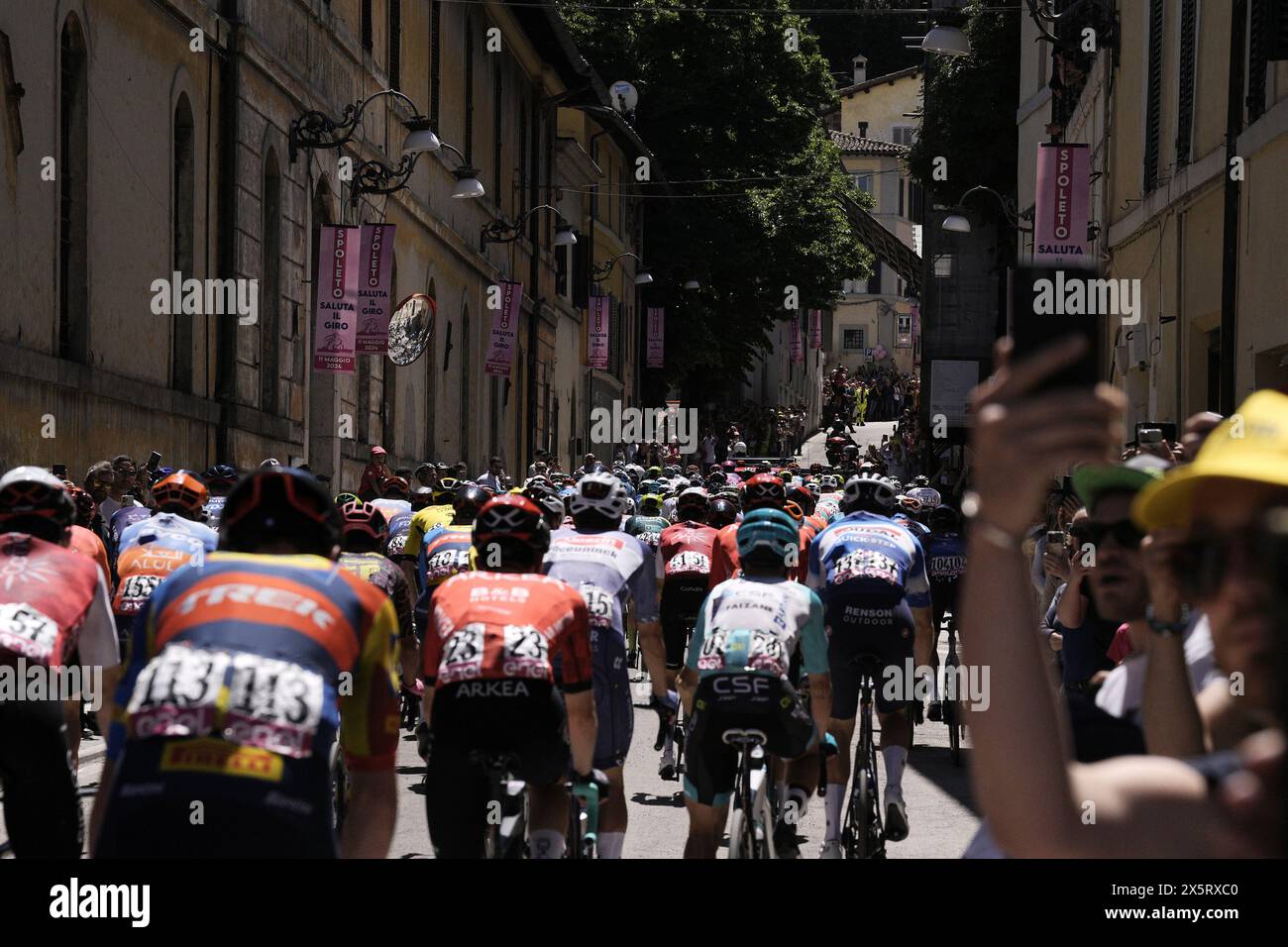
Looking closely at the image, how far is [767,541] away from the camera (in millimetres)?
8617

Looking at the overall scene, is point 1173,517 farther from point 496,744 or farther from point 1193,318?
point 1193,318

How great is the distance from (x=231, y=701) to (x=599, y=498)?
599 centimetres

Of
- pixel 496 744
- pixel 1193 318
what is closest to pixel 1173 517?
pixel 496 744

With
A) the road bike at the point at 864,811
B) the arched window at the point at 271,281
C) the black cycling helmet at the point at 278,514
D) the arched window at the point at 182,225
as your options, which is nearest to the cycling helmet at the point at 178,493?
the road bike at the point at 864,811

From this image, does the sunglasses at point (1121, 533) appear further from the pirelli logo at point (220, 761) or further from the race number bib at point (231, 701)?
the pirelli logo at point (220, 761)

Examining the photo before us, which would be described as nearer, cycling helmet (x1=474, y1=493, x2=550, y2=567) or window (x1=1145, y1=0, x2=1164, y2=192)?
cycling helmet (x1=474, y1=493, x2=550, y2=567)

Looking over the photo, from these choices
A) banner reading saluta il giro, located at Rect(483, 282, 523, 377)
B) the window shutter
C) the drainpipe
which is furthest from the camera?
banner reading saluta il giro, located at Rect(483, 282, 523, 377)

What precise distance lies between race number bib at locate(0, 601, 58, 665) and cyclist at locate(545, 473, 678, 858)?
2.42 metres

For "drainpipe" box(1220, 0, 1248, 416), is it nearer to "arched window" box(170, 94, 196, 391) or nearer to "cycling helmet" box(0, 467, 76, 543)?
"arched window" box(170, 94, 196, 391)

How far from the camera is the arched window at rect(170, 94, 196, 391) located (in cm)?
2105

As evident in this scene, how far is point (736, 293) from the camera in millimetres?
60031

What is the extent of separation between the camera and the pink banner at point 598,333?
5154 cm

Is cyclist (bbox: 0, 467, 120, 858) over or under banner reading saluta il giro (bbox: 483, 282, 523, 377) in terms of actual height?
under

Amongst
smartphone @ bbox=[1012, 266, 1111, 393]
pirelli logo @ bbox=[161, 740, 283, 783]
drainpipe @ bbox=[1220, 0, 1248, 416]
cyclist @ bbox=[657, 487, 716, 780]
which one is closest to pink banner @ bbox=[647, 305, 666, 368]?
drainpipe @ bbox=[1220, 0, 1248, 416]
